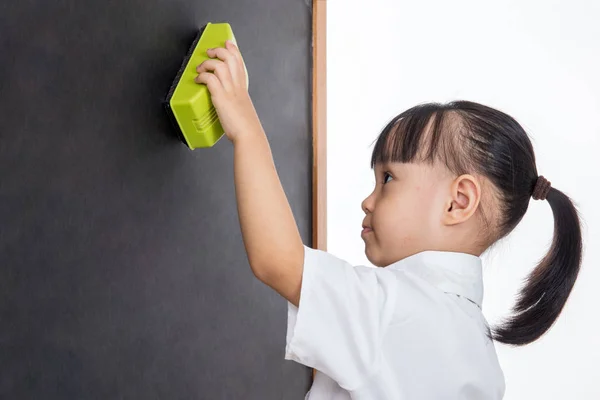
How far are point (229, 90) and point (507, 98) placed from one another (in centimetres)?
86

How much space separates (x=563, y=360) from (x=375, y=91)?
2.28 ft

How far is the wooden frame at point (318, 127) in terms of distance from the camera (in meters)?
1.02

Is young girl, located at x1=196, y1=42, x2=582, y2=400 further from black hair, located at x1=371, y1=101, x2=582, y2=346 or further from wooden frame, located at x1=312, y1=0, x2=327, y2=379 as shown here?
wooden frame, located at x1=312, y1=0, x2=327, y2=379

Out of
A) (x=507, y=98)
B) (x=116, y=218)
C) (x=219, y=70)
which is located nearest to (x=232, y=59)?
(x=219, y=70)

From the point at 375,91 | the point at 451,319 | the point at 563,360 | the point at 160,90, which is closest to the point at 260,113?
the point at 160,90

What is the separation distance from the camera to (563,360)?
1.23 meters

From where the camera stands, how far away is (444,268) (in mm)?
628

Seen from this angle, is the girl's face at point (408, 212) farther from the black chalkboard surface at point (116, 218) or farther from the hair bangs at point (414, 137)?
the black chalkboard surface at point (116, 218)

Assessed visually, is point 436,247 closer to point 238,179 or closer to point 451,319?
point 451,319

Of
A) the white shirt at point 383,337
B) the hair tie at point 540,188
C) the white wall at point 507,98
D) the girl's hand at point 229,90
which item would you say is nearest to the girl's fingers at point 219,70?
the girl's hand at point 229,90

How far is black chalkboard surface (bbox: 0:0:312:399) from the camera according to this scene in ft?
1.29

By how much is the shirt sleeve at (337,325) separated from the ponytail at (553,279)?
304 millimetres

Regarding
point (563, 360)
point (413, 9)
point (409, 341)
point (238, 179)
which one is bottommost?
point (563, 360)

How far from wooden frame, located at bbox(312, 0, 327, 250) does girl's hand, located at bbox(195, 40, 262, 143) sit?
0.45m
